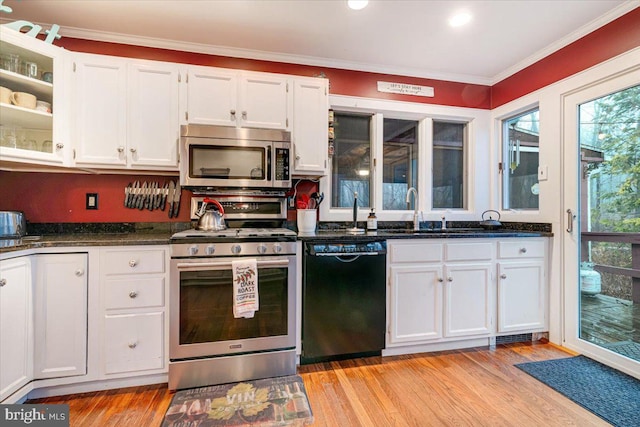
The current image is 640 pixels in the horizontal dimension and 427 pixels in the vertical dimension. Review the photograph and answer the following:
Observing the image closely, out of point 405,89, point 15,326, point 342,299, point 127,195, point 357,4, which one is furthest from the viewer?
point 405,89

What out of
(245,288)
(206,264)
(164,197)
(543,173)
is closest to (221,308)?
(245,288)

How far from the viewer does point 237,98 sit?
243 centimetres

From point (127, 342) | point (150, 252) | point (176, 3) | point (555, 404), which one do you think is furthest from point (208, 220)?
point (555, 404)

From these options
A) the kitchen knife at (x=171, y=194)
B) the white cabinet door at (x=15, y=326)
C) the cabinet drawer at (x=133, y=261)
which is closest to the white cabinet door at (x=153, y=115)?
the kitchen knife at (x=171, y=194)

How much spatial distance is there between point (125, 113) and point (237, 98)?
84 cm

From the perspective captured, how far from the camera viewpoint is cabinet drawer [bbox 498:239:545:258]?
2551 mm

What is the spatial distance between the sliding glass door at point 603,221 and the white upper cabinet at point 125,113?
325cm

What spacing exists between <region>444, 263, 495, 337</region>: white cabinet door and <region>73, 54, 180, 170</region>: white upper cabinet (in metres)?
2.42

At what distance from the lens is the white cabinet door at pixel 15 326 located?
5.22 feet

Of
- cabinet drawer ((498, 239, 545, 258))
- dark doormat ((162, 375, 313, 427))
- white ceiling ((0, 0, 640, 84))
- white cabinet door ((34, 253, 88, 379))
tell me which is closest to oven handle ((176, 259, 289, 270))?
white cabinet door ((34, 253, 88, 379))

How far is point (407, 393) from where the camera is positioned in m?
1.91

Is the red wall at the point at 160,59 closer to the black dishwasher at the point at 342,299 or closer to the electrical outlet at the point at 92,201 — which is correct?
the electrical outlet at the point at 92,201

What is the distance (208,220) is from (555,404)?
256cm

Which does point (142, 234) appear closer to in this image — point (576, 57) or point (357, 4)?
point (357, 4)
